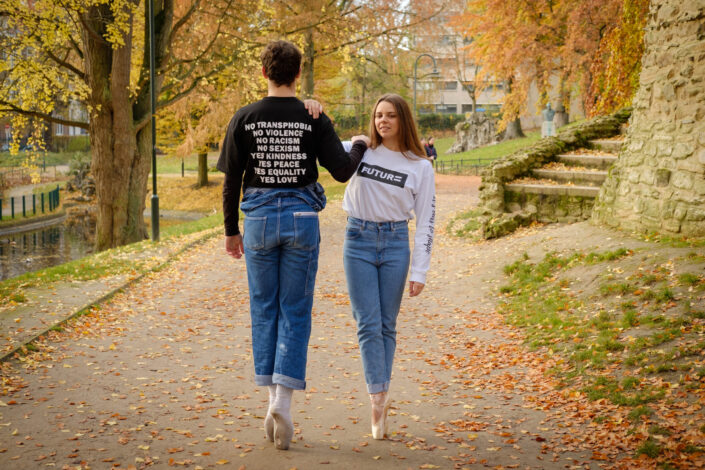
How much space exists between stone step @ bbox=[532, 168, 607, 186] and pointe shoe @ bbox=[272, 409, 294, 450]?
1023 cm

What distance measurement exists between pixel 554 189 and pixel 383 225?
9.84 metres

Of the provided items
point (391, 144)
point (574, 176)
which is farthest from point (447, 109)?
point (391, 144)

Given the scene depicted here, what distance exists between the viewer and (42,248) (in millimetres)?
24094

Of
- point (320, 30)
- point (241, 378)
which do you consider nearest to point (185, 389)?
point (241, 378)

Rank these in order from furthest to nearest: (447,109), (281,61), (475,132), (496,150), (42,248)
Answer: (447,109)
(475,132)
(496,150)
(42,248)
(281,61)

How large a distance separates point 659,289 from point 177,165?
50.7m

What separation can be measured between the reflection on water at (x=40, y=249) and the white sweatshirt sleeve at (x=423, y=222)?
→ 51.3ft

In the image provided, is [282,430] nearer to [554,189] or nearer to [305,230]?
[305,230]

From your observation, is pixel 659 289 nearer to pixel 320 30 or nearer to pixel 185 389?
pixel 185 389

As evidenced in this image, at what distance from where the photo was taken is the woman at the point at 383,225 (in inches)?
187

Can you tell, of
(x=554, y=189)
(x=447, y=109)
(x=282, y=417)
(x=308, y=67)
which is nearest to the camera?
(x=282, y=417)

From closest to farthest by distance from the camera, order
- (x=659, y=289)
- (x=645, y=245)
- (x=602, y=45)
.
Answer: (x=659, y=289) < (x=645, y=245) < (x=602, y=45)

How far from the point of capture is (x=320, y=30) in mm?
23281

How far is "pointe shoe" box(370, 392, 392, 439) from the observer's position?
4.87 metres
